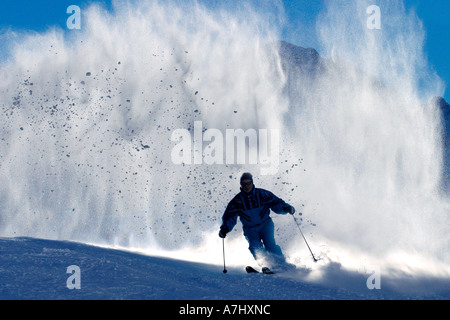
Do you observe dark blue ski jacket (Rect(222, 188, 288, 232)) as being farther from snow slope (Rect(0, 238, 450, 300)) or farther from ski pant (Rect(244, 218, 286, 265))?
snow slope (Rect(0, 238, 450, 300))

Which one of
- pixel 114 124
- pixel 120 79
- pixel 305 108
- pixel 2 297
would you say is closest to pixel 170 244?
pixel 114 124

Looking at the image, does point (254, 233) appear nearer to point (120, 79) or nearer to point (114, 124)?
point (114, 124)

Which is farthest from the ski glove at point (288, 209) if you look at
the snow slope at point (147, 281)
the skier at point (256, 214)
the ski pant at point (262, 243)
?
the snow slope at point (147, 281)

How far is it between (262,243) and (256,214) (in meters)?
0.48

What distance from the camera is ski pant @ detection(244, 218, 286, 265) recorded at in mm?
5523

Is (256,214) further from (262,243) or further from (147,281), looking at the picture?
(147,281)

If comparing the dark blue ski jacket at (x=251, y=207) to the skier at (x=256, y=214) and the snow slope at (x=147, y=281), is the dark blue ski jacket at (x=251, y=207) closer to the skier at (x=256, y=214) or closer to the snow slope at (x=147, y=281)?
the skier at (x=256, y=214)

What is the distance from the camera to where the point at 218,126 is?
51.1 ft

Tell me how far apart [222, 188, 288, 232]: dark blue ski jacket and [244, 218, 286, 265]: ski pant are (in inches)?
3.8

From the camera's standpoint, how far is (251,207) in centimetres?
553

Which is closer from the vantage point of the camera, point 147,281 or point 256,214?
point 147,281

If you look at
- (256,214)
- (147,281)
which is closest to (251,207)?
(256,214)

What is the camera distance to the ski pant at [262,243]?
18.1 feet
